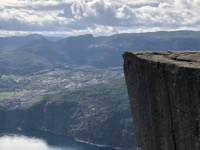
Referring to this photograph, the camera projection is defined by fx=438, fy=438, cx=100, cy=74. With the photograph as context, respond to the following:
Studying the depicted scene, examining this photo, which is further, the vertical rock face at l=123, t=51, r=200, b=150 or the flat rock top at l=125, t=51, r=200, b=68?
the flat rock top at l=125, t=51, r=200, b=68

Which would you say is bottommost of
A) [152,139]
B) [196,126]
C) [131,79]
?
[152,139]

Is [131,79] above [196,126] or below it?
above

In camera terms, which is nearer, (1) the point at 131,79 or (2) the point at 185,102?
(2) the point at 185,102

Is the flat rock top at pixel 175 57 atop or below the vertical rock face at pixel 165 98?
atop

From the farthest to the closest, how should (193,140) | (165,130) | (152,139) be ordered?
1. (152,139)
2. (165,130)
3. (193,140)

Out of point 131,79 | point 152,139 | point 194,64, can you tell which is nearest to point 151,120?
point 152,139

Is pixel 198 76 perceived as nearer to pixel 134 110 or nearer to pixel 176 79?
pixel 176 79

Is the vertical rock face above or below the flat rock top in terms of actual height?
below
